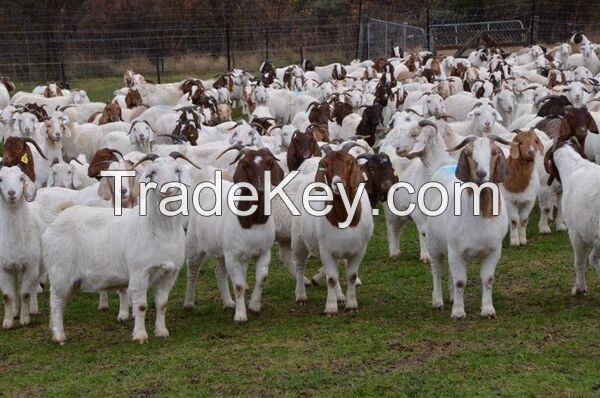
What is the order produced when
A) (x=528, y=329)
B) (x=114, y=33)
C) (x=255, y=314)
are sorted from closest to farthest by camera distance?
(x=528, y=329) → (x=255, y=314) → (x=114, y=33)

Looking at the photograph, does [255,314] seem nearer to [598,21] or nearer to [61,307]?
[61,307]

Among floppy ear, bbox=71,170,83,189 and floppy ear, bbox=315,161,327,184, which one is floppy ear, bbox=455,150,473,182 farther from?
floppy ear, bbox=71,170,83,189

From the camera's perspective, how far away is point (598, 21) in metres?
40.0

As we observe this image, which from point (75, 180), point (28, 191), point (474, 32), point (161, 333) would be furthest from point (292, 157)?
point (474, 32)

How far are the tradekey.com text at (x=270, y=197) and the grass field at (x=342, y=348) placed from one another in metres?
0.89

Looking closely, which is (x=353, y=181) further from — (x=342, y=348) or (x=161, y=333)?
(x=161, y=333)

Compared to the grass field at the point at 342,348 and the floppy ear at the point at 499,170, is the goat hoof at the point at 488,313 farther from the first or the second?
the floppy ear at the point at 499,170


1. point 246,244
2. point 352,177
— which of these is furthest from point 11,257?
point 352,177

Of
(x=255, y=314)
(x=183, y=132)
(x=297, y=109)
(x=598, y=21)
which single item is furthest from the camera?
(x=598, y=21)

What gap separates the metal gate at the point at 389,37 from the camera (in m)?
36.5

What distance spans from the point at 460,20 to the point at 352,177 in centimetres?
3343

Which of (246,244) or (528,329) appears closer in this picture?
(528,329)

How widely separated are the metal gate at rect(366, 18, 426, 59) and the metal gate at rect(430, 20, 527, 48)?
1.90ft

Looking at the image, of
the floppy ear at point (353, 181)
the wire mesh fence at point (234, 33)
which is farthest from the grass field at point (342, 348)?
the wire mesh fence at point (234, 33)
